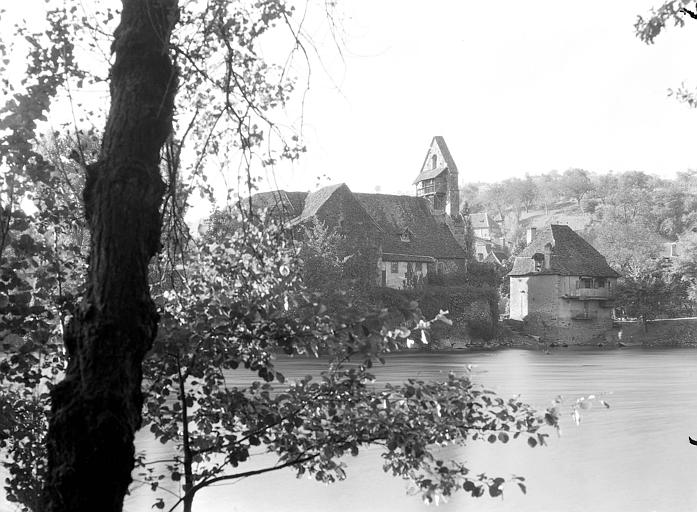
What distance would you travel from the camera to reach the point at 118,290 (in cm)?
310

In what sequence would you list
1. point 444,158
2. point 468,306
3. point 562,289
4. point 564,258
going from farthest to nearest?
point 444,158, point 564,258, point 562,289, point 468,306

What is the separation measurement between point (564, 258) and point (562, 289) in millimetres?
3046

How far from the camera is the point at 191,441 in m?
4.65

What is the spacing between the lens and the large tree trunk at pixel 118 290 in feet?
9.86

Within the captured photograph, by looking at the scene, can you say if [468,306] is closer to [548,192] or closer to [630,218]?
[630,218]

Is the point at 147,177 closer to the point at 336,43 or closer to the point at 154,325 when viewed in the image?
the point at 154,325

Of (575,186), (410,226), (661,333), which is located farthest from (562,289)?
(575,186)

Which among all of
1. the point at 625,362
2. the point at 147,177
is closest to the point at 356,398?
the point at 147,177

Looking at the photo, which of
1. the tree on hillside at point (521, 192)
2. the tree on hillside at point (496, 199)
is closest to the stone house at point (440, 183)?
the tree on hillside at point (496, 199)

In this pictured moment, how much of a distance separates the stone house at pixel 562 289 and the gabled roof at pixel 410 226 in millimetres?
6266

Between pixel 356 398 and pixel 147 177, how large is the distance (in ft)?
5.62

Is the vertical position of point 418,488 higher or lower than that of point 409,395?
lower

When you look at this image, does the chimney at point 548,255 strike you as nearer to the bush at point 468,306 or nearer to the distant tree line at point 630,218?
the distant tree line at point 630,218

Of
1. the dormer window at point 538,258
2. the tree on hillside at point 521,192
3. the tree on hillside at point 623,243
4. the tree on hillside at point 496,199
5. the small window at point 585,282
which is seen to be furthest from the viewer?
the tree on hillside at point 521,192
